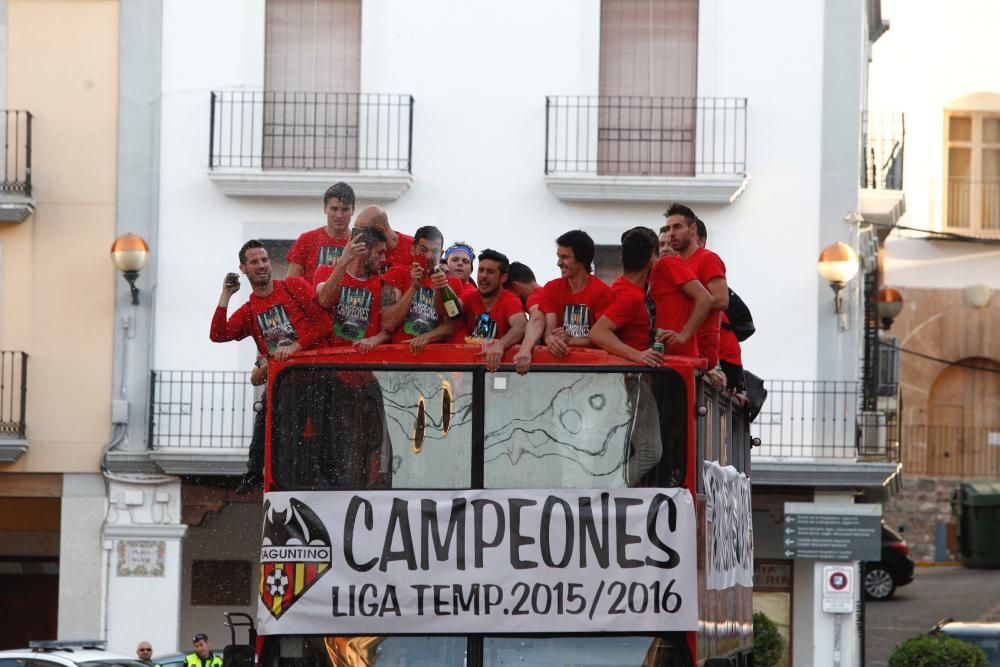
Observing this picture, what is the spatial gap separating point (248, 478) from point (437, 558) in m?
1.99

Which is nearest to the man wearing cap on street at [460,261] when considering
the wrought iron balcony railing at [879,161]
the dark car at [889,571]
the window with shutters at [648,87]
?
the window with shutters at [648,87]

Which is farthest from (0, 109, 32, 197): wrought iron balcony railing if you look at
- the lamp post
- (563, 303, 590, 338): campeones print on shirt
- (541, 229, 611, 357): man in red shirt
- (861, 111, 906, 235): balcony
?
(563, 303, 590, 338): campeones print on shirt

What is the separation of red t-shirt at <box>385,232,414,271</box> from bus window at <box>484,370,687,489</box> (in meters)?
1.56

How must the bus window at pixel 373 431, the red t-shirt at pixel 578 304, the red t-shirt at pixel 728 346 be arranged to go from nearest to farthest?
1. the bus window at pixel 373 431
2. the red t-shirt at pixel 578 304
3. the red t-shirt at pixel 728 346

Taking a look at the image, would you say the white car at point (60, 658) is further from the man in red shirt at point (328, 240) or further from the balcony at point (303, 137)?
the balcony at point (303, 137)

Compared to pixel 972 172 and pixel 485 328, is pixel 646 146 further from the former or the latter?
pixel 972 172

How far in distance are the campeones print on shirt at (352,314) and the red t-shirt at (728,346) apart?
2.27 m

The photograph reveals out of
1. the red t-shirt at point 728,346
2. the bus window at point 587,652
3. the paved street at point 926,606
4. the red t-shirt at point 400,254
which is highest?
the red t-shirt at point 400,254

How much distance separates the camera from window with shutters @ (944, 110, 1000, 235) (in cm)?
4497

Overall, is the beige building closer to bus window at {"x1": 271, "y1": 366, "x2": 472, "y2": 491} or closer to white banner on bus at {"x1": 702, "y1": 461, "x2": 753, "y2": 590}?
white banner on bus at {"x1": 702, "y1": 461, "x2": 753, "y2": 590}

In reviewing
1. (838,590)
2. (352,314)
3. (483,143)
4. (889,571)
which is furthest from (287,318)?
(889,571)

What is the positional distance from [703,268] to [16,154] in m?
16.1

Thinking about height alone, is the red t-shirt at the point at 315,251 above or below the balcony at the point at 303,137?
below

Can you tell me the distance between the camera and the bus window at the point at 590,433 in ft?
33.9
